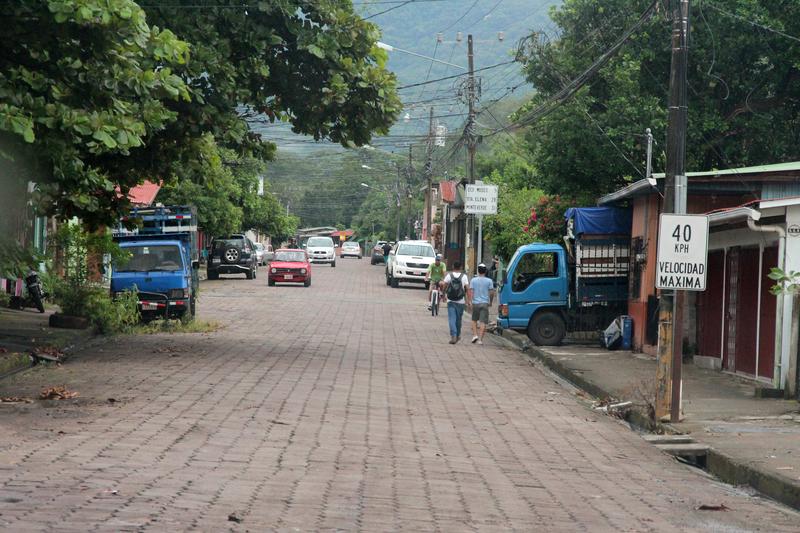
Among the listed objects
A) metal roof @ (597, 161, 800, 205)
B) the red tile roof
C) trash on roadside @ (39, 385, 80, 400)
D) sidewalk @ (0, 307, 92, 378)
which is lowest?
trash on roadside @ (39, 385, 80, 400)

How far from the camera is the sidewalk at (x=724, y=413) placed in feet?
35.2

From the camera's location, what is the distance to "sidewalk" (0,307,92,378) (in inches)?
674

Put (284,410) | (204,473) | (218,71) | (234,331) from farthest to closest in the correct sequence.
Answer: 1. (234,331)
2. (218,71)
3. (284,410)
4. (204,473)

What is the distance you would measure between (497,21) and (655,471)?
189 metres

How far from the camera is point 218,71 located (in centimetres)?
1812

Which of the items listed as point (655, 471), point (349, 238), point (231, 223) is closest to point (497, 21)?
point (349, 238)

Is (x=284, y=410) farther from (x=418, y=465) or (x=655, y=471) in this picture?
(x=655, y=471)

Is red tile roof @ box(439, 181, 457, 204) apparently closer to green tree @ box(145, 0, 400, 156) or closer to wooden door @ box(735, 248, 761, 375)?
green tree @ box(145, 0, 400, 156)

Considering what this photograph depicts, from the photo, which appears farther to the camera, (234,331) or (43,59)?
(234,331)

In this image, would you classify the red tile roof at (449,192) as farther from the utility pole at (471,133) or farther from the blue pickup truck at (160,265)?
the blue pickup truck at (160,265)

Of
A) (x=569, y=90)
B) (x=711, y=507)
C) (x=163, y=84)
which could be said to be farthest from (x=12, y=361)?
(x=569, y=90)

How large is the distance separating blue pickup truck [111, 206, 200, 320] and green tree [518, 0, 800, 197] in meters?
9.80

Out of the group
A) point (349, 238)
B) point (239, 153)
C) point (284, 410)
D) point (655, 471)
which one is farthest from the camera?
point (349, 238)

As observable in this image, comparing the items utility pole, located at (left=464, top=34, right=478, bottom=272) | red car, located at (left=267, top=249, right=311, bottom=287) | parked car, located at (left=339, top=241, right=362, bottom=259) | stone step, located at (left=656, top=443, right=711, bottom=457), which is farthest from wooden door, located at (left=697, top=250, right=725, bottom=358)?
parked car, located at (left=339, top=241, right=362, bottom=259)
